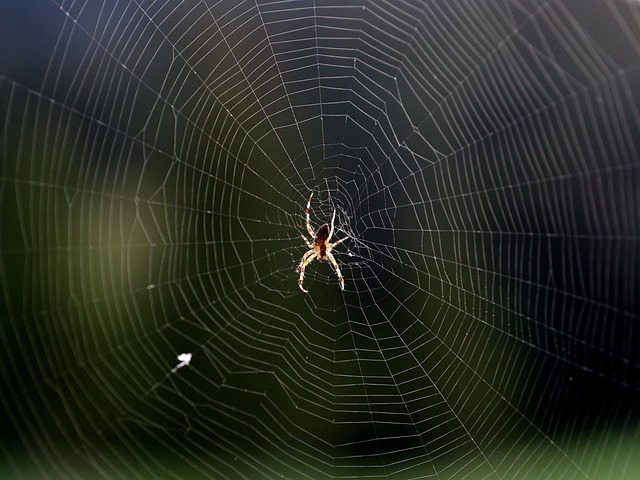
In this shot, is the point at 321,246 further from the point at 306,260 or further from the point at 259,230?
the point at 259,230

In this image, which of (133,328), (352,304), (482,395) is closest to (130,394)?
(133,328)

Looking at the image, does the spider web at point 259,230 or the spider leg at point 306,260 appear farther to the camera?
the spider web at point 259,230

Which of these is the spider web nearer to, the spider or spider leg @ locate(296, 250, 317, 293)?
the spider

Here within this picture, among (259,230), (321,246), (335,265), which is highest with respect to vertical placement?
(259,230)

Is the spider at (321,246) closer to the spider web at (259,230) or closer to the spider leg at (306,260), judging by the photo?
the spider leg at (306,260)

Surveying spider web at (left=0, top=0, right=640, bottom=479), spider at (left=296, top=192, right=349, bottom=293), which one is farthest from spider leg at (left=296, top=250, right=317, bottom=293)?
spider web at (left=0, top=0, right=640, bottom=479)

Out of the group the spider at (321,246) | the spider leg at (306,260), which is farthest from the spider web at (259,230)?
the spider leg at (306,260)

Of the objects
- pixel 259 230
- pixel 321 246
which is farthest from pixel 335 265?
pixel 259 230

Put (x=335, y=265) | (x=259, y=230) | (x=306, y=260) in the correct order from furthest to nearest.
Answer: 1. (x=259, y=230)
2. (x=306, y=260)
3. (x=335, y=265)

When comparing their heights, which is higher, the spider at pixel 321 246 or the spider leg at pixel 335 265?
the spider at pixel 321 246

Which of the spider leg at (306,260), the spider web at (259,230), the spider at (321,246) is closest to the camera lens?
the spider at (321,246)

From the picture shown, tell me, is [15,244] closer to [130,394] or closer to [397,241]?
[130,394]
